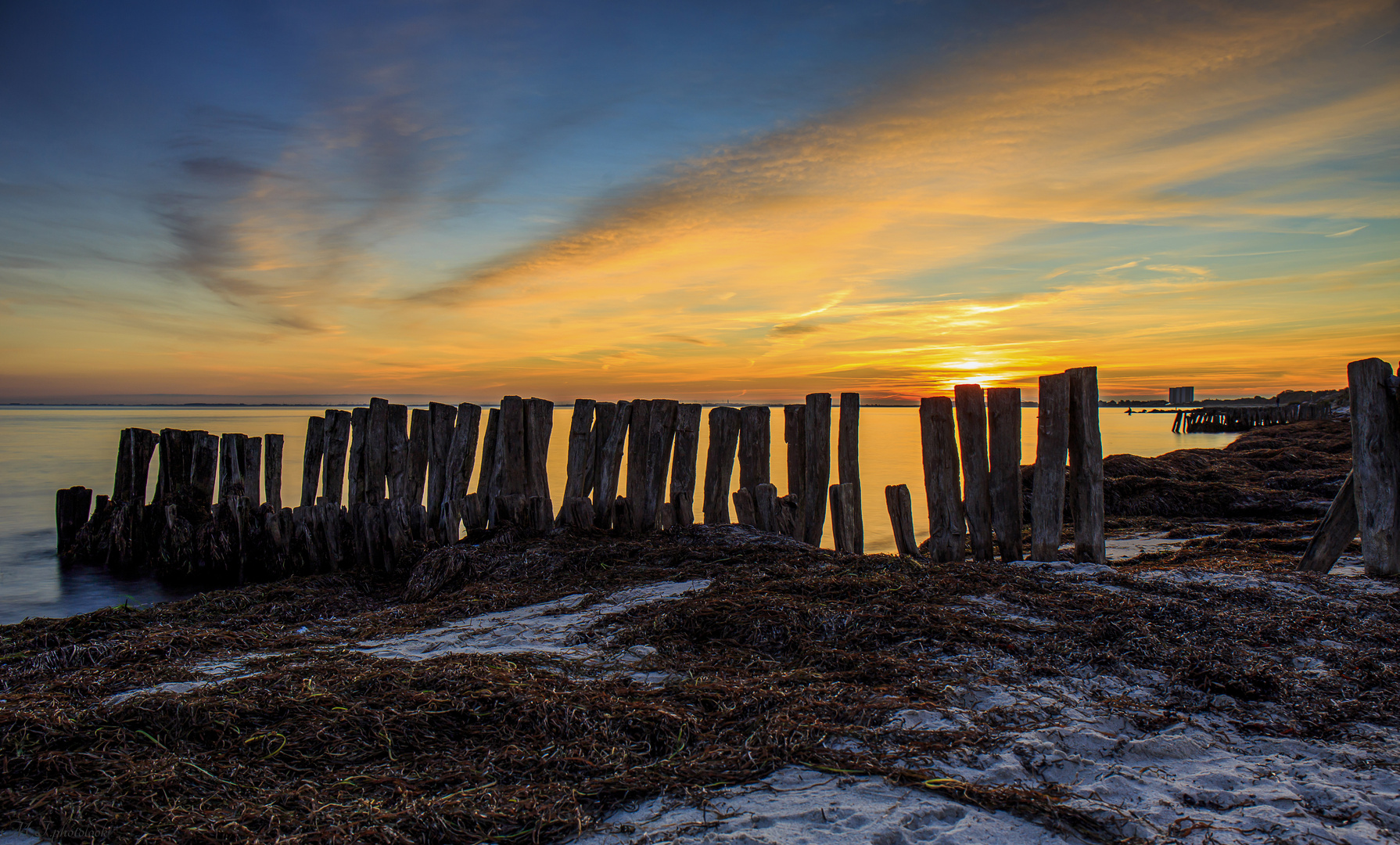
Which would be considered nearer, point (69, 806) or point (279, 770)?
point (69, 806)

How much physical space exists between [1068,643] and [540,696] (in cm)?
265

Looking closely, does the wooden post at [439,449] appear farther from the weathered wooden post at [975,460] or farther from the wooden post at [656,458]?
the weathered wooden post at [975,460]

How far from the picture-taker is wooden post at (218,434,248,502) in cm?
871

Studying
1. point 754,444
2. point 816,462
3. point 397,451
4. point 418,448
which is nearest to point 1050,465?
point 816,462

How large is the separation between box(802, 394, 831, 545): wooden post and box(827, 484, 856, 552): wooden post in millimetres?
157

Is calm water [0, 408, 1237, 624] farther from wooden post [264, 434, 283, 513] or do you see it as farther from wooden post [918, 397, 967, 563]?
wooden post [918, 397, 967, 563]

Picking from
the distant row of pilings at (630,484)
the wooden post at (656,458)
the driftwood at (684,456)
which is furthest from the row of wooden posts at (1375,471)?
the wooden post at (656,458)

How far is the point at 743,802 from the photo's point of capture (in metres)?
2.25

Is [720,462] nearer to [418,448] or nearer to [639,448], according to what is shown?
[639,448]

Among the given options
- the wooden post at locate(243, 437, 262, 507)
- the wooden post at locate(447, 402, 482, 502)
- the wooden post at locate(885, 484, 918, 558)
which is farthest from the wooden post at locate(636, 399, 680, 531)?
the wooden post at locate(243, 437, 262, 507)

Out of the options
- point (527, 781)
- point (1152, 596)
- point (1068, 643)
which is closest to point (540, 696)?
point (527, 781)

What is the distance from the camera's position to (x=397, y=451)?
777cm

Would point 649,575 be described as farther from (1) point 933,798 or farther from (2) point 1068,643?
(1) point 933,798

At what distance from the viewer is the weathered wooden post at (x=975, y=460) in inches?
240
